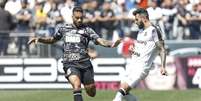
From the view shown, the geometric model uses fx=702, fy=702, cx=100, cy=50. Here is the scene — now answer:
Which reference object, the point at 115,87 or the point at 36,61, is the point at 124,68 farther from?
the point at 36,61

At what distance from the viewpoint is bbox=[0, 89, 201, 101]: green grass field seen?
18078 mm

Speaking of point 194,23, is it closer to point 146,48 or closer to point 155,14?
point 155,14

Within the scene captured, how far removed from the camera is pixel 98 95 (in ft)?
62.0

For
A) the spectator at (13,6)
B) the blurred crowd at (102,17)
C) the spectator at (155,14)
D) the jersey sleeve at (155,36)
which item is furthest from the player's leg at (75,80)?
the spectator at (13,6)

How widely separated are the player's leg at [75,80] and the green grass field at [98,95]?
14.6 ft

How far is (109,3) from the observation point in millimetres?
23906

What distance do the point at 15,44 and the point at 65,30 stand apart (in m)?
8.25

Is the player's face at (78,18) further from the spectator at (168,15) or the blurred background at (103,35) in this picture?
the spectator at (168,15)

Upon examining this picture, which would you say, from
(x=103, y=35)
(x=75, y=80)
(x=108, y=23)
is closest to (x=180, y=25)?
(x=108, y=23)

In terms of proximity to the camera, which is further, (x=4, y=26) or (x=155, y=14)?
(x=155, y=14)

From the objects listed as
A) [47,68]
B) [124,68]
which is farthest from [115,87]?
[47,68]

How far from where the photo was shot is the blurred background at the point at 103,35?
2092 centimetres

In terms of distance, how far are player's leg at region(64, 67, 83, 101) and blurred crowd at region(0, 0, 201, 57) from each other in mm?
8283

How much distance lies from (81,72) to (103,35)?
967cm
